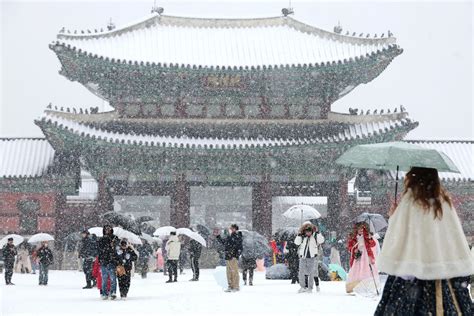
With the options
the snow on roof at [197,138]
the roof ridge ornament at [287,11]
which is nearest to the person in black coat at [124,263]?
the snow on roof at [197,138]

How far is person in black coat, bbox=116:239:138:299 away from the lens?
47.1ft

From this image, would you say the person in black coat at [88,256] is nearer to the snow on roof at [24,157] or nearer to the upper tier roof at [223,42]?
the upper tier roof at [223,42]

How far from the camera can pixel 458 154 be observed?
3106 cm

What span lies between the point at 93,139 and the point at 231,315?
586 inches

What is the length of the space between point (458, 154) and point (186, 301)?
65.4 ft

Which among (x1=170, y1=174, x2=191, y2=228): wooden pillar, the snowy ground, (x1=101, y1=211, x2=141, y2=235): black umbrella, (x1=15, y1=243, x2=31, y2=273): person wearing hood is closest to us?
the snowy ground

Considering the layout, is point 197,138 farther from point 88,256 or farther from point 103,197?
point 88,256

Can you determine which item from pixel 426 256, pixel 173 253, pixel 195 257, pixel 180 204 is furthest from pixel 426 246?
pixel 180 204

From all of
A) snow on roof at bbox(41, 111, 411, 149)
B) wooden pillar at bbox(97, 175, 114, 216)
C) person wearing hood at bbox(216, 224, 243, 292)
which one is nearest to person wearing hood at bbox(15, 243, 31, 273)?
wooden pillar at bbox(97, 175, 114, 216)

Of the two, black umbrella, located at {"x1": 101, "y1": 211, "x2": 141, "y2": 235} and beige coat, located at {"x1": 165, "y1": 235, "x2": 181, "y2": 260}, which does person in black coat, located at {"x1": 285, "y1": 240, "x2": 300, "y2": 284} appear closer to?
beige coat, located at {"x1": 165, "y1": 235, "x2": 181, "y2": 260}

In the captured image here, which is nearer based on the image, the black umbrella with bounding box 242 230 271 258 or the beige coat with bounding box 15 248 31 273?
the black umbrella with bounding box 242 230 271 258

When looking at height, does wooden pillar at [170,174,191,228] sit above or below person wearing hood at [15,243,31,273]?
above

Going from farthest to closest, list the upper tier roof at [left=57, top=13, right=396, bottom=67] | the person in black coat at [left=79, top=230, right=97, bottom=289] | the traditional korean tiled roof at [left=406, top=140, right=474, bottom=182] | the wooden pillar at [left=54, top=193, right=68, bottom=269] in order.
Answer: the traditional korean tiled roof at [left=406, top=140, right=474, bottom=182] < the wooden pillar at [left=54, top=193, right=68, bottom=269] < the upper tier roof at [left=57, top=13, right=396, bottom=67] < the person in black coat at [left=79, top=230, right=97, bottom=289]

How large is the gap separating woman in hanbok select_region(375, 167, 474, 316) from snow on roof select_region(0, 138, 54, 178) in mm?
23153
